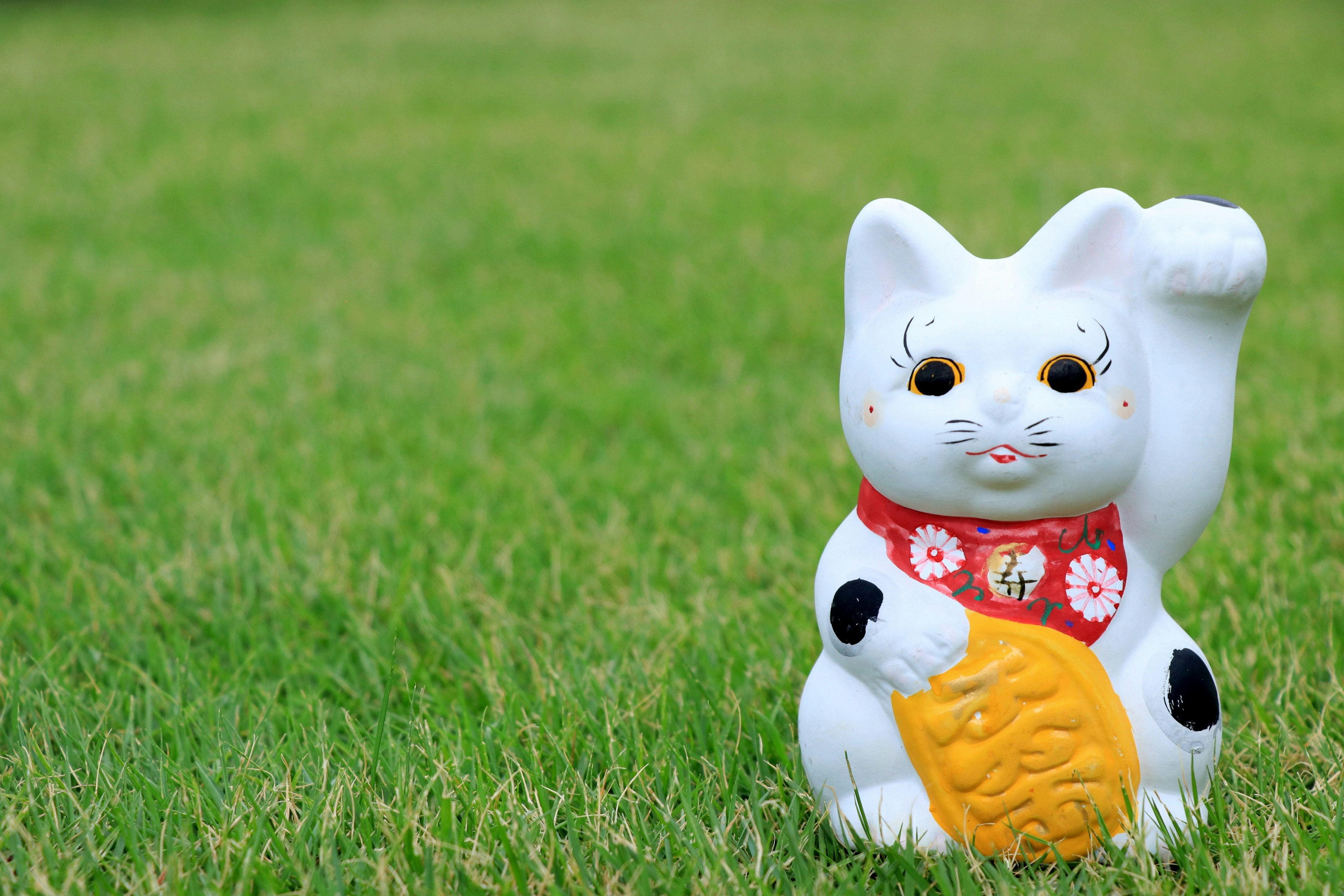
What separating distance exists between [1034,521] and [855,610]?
28 centimetres

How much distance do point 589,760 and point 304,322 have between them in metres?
3.13

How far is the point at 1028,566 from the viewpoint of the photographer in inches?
64.2

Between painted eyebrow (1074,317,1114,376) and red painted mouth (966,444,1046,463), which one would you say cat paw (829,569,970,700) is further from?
painted eyebrow (1074,317,1114,376)

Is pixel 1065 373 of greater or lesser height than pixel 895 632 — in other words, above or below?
above

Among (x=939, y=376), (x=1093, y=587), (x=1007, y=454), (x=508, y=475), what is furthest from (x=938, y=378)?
(x=508, y=475)

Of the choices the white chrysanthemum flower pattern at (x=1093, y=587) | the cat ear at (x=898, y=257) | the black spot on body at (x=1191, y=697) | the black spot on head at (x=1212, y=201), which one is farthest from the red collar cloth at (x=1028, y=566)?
the black spot on head at (x=1212, y=201)

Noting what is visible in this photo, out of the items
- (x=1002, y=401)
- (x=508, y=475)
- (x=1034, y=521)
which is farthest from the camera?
(x=508, y=475)

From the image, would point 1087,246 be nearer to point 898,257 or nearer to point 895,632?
point 898,257

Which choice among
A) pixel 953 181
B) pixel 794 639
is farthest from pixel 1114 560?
pixel 953 181

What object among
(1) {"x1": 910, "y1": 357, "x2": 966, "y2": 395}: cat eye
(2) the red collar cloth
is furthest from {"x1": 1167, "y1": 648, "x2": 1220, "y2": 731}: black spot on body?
(1) {"x1": 910, "y1": 357, "x2": 966, "y2": 395}: cat eye

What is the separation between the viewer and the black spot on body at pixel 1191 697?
161 centimetres

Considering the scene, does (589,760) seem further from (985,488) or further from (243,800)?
(985,488)

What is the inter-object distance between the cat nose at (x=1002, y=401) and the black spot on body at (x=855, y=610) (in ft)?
0.94

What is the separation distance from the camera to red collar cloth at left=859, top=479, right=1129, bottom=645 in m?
1.63
